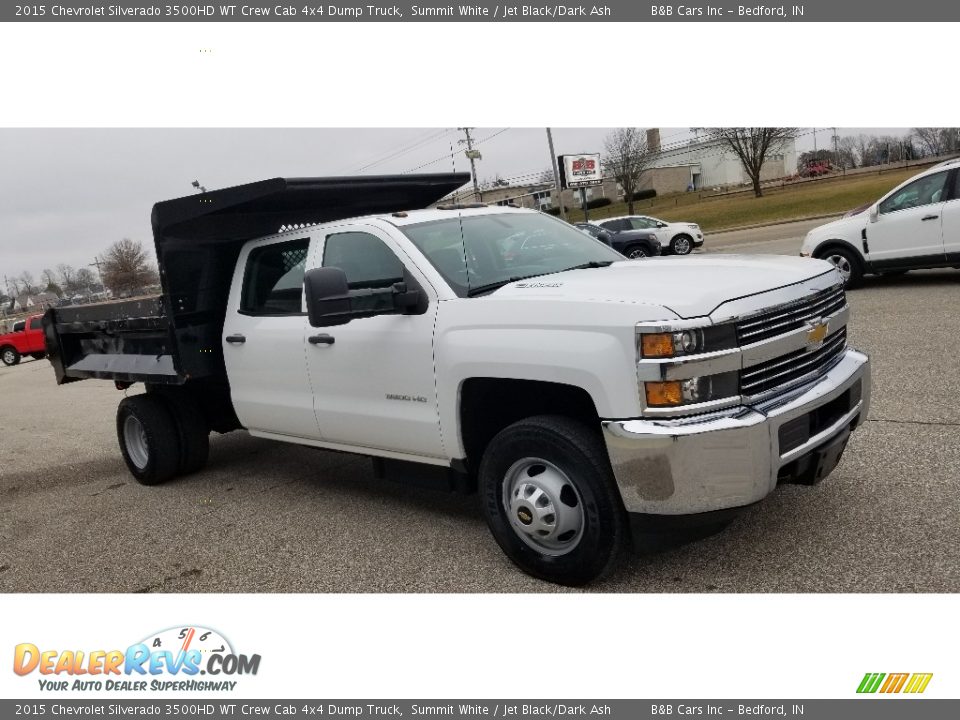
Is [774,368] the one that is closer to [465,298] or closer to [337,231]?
[465,298]

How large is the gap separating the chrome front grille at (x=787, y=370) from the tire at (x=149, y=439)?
15.9ft

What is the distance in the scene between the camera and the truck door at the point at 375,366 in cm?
427

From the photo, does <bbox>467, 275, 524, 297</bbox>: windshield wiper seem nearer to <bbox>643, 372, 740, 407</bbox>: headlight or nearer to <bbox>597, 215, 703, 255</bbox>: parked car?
<bbox>643, 372, 740, 407</bbox>: headlight

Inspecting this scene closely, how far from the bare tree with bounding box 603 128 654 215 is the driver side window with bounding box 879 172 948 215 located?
50.6 m

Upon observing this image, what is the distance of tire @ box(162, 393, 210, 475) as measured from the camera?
651cm

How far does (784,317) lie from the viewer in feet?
11.5

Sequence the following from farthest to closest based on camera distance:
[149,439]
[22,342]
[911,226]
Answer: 1. [22,342]
2. [911,226]
3. [149,439]

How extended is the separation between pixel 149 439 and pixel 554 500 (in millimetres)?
4061

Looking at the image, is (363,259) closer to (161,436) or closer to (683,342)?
(683,342)

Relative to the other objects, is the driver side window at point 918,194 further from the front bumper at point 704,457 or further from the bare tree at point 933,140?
the bare tree at point 933,140

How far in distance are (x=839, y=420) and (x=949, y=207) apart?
8.02 metres

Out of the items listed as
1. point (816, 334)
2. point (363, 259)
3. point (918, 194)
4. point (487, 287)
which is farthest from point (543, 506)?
point (918, 194)

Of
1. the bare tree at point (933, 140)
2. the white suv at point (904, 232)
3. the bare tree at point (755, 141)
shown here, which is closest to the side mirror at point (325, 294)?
the white suv at point (904, 232)

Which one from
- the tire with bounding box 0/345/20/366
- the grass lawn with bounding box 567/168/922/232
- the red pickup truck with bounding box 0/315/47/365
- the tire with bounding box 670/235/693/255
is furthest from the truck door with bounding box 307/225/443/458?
the grass lawn with bounding box 567/168/922/232
